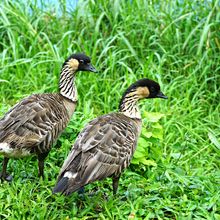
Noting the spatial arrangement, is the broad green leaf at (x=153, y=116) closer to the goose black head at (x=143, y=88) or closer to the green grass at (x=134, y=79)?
the green grass at (x=134, y=79)

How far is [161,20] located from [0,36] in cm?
210

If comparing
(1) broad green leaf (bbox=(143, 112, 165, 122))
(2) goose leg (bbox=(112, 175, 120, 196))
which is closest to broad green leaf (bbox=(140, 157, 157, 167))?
(1) broad green leaf (bbox=(143, 112, 165, 122))

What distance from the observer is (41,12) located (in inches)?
362

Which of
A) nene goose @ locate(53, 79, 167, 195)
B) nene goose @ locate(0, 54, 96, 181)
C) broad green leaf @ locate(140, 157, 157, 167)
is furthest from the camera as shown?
broad green leaf @ locate(140, 157, 157, 167)

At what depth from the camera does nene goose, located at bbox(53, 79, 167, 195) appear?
574 centimetres

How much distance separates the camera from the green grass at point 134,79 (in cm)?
630

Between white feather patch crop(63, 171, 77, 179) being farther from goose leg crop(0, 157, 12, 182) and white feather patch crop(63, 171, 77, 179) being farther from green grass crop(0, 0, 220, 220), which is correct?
goose leg crop(0, 157, 12, 182)

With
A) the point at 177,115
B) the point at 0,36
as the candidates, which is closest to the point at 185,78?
the point at 177,115

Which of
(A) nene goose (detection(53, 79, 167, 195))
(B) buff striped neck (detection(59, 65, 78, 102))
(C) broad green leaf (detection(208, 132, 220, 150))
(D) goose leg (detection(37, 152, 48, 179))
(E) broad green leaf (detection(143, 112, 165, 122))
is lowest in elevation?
(C) broad green leaf (detection(208, 132, 220, 150))

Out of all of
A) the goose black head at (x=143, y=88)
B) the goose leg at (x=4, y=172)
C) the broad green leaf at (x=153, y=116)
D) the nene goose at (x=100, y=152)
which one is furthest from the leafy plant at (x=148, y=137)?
the goose leg at (x=4, y=172)

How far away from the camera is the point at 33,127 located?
6.34 metres

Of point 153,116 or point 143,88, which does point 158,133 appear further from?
point 143,88

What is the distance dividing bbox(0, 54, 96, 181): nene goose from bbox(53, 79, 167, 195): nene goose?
17.6 inches

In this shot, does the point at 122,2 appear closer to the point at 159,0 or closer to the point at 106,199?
the point at 159,0
